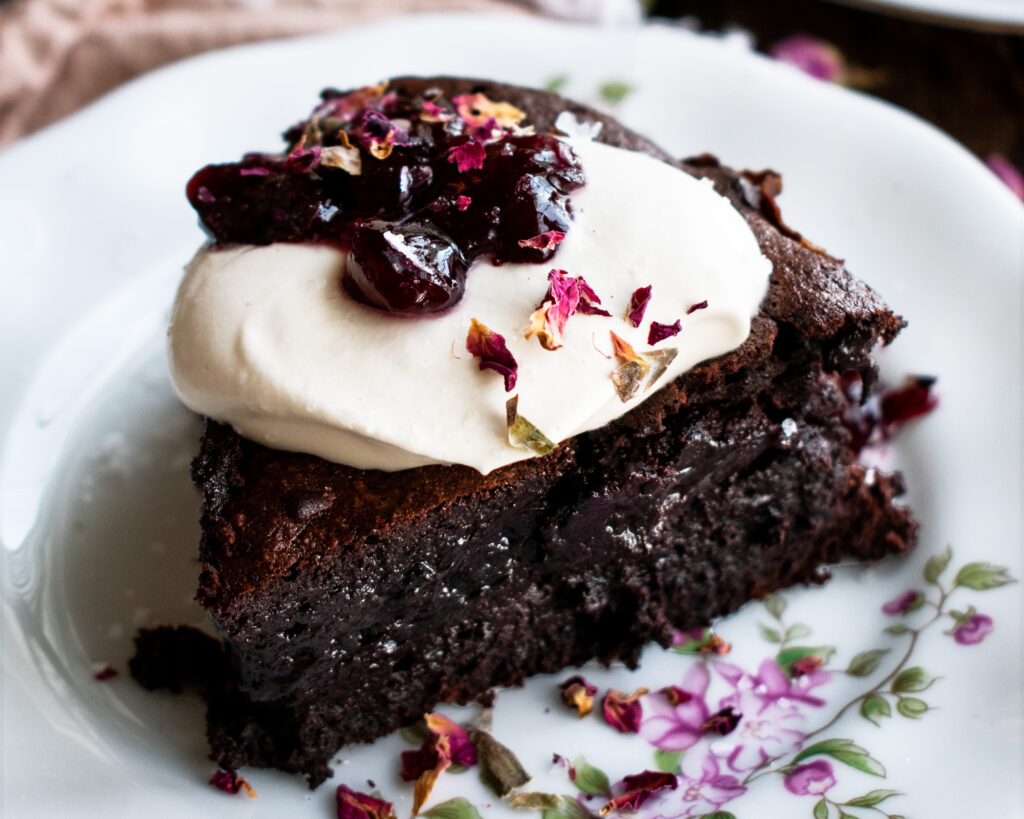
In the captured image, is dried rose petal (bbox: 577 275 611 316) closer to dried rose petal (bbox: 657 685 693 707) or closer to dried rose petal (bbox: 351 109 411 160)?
dried rose petal (bbox: 351 109 411 160)

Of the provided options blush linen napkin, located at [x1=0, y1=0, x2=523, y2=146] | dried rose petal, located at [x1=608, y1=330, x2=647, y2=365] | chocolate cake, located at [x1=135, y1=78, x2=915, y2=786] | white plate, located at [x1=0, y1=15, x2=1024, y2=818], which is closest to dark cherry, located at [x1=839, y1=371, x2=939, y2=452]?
white plate, located at [x1=0, y1=15, x2=1024, y2=818]

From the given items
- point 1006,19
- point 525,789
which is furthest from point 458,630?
point 1006,19

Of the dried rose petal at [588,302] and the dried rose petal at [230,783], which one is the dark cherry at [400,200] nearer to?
the dried rose petal at [588,302]

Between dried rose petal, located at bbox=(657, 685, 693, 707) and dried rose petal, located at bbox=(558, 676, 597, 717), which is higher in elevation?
dried rose petal, located at bbox=(657, 685, 693, 707)

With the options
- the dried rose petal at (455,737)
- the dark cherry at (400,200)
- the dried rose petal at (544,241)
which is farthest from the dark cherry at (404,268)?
the dried rose petal at (455,737)

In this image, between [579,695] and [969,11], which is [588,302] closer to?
[579,695]

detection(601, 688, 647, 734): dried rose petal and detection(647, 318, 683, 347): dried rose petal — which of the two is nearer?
detection(647, 318, 683, 347): dried rose petal
